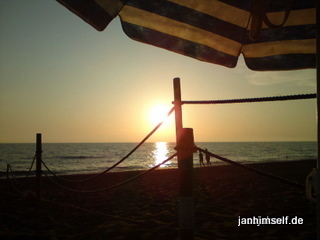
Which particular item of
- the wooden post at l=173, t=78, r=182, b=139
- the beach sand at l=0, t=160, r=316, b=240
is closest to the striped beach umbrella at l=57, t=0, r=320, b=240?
the wooden post at l=173, t=78, r=182, b=139

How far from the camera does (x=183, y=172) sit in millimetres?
2295

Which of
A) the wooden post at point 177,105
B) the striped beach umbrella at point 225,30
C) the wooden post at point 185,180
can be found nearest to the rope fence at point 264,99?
the wooden post at point 177,105

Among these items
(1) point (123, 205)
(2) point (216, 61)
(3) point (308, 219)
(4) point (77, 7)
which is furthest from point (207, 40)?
(1) point (123, 205)

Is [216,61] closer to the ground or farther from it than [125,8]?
closer to the ground

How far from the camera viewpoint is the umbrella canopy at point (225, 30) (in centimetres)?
239

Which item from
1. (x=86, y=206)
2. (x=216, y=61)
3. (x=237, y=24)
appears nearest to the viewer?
(x=237, y=24)

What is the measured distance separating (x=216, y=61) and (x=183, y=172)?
4.13ft

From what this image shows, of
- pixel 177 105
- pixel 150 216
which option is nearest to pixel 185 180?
pixel 177 105

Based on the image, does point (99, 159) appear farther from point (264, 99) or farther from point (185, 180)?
point (264, 99)

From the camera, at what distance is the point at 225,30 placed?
8.45 feet

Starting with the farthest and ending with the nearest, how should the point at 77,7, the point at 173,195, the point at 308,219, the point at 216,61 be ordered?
the point at 173,195
the point at 308,219
the point at 216,61
the point at 77,7

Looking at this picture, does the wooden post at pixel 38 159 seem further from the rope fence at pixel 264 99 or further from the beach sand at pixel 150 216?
the rope fence at pixel 264 99

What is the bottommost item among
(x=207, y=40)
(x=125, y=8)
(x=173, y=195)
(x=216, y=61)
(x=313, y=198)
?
(x=173, y=195)

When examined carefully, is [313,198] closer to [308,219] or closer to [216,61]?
[216,61]
